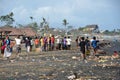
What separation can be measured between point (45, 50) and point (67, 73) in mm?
20282

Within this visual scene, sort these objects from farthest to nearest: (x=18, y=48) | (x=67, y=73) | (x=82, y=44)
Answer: (x=18, y=48) → (x=82, y=44) → (x=67, y=73)

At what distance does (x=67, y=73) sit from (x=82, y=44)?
838cm

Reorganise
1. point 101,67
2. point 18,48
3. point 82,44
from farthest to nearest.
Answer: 1. point 18,48
2. point 82,44
3. point 101,67

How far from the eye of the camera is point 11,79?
15828mm

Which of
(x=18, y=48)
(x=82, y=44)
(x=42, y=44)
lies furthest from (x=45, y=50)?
(x=82, y=44)

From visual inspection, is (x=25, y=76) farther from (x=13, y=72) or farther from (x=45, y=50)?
(x=45, y=50)

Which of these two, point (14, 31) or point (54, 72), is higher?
point (14, 31)

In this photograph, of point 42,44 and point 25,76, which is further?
point 42,44

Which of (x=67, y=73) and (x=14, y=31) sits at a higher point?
(x=14, y=31)

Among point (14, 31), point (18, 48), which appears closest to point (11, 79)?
A: point (18, 48)

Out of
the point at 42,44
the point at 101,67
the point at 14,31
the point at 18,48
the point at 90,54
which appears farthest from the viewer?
the point at 14,31

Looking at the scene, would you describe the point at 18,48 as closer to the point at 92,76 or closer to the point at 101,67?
the point at 101,67

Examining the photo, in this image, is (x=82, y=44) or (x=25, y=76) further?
(x=82, y=44)

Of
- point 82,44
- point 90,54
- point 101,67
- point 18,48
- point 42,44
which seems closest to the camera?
point 101,67
